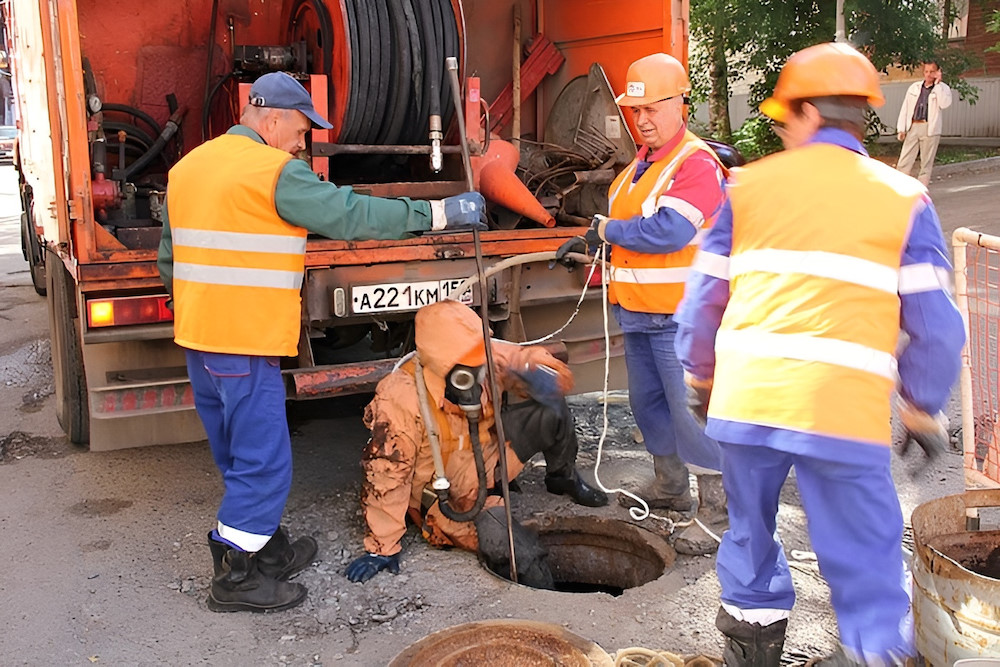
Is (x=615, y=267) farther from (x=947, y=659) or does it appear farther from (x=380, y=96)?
(x=947, y=659)

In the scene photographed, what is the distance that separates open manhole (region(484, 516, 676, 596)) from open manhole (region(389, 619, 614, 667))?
40.2 inches

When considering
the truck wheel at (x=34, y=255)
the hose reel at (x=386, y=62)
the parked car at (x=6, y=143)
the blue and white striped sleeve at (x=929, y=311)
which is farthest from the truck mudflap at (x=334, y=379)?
the parked car at (x=6, y=143)

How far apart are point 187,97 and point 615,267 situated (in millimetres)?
3063

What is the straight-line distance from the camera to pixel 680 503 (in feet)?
13.8

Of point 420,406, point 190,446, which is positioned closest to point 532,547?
point 420,406

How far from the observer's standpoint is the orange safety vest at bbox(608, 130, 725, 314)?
380cm

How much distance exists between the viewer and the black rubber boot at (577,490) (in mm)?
4297

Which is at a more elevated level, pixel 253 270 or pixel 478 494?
pixel 253 270

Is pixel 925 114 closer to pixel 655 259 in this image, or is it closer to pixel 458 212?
pixel 655 259

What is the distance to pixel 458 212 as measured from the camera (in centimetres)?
344

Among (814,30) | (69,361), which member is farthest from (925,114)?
(69,361)

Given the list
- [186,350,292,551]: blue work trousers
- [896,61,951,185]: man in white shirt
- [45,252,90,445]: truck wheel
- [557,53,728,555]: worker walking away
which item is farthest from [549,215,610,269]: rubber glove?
[896,61,951,185]: man in white shirt

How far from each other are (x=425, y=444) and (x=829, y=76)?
2022 mm

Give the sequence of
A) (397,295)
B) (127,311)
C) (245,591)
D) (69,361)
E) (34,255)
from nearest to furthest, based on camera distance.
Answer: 1. (245,591)
2. (127,311)
3. (397,295)
4. (69,361)
5. (34,255)
